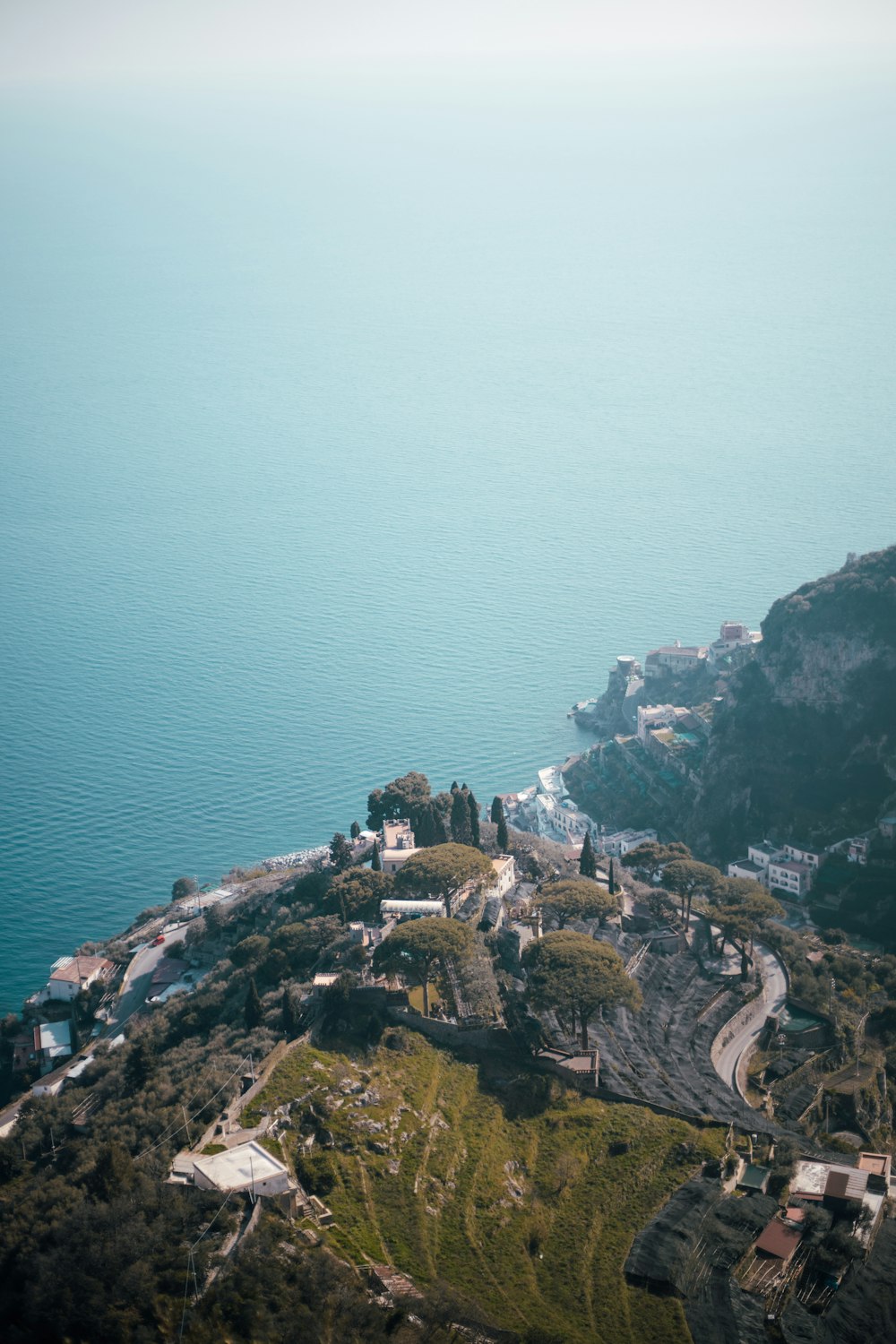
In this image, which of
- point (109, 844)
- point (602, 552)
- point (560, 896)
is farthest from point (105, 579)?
point (560, 896)

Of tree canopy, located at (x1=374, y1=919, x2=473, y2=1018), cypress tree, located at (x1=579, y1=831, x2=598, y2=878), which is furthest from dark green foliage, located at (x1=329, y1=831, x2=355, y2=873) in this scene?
tree canopy, located at (x1=374, y1=919, x2=473, y2=1018)

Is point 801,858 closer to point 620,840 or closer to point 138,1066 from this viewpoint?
point 620,840

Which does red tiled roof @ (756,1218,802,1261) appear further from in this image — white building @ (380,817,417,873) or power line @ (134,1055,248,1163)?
white building @ (380,817,417,873)

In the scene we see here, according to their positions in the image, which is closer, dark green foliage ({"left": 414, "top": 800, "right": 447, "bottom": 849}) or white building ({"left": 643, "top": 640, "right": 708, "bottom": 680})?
dark green foliage ({"left": 414, "top": 800, "right": 447, "bottom": 849})

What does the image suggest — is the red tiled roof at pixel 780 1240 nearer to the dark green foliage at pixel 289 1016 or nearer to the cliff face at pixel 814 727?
the dark green foliage at pixel 289 1016

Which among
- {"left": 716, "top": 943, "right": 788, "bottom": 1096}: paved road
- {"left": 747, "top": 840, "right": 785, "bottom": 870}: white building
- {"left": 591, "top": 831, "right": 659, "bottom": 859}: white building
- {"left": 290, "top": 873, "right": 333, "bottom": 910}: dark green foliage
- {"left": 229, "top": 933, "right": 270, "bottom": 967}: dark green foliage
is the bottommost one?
{"left": 716, "top": 943, "right": 788, "bottom": 1096}: paved road

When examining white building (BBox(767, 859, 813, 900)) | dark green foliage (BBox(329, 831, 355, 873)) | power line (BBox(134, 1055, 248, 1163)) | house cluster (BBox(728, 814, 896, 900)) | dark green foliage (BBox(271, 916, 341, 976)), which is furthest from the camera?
house cluster (BBox(728, 814, 896, 900))

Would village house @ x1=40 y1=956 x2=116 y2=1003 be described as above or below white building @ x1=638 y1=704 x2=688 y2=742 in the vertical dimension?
below
